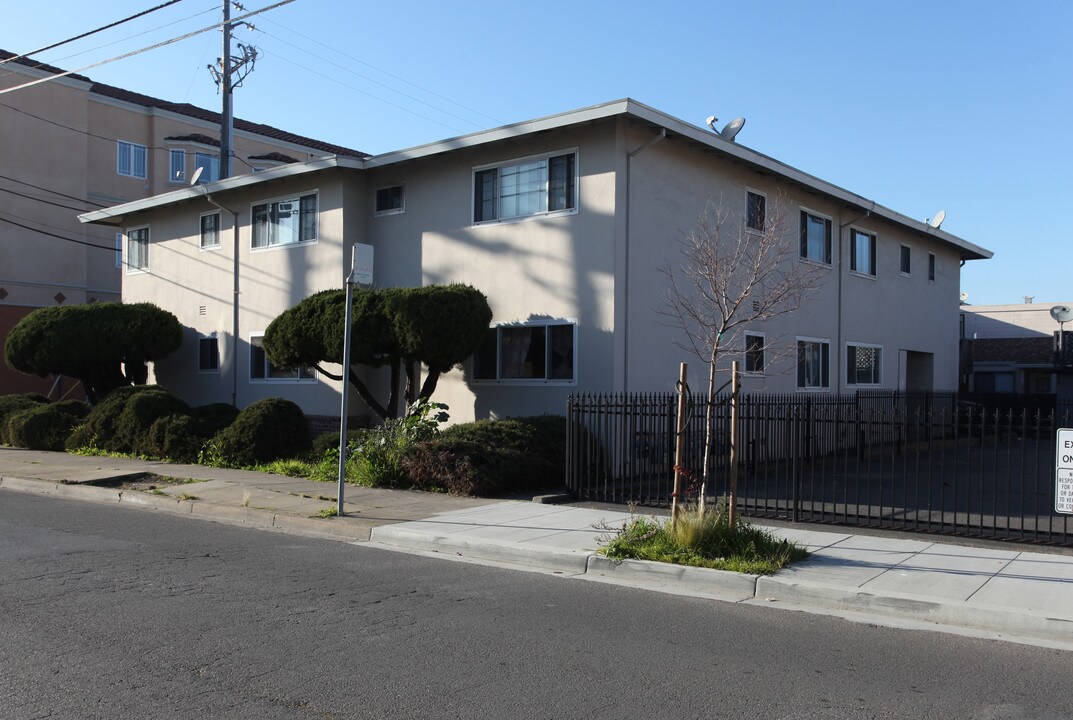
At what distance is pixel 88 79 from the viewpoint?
35.7 meters

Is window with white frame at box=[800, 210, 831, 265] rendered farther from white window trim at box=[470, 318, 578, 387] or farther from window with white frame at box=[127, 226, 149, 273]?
window with white frame at box=[127, 226, 149, 273]

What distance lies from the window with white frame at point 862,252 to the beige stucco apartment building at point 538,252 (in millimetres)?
66

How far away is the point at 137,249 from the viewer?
25484 mm

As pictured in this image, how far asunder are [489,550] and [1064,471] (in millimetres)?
5748

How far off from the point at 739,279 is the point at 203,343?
13345 millimetres

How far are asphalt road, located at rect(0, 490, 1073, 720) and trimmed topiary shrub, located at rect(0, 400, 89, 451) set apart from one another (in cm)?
1269

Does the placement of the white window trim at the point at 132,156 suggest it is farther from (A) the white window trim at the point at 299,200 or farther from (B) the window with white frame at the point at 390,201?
(B) the window with white frame at the point at 390,201

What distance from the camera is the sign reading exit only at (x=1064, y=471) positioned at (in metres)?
8.88

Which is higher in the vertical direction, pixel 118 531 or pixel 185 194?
pixel 185 194

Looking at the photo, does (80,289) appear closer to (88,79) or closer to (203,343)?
(88,79)

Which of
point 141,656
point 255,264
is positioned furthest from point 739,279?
point 141,656

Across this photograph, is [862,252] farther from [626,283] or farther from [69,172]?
[69,172]

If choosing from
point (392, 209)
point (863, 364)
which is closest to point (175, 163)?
point (392, 209)

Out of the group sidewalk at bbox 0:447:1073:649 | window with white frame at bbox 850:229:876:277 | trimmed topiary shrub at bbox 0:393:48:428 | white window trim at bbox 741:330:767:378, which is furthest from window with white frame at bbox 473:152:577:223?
trimmed topiary shrub at bbox 0:393:48:428
